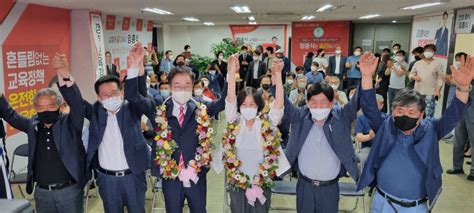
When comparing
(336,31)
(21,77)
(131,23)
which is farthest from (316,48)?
(21,77)

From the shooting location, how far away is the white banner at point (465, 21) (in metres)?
7.74

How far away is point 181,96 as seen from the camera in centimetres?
321

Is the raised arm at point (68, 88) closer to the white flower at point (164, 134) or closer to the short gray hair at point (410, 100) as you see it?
the white flower at point (164, 134)

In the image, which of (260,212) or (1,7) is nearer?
(260,212)

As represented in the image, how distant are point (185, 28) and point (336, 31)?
7415 mm

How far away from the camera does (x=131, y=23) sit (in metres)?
11.8

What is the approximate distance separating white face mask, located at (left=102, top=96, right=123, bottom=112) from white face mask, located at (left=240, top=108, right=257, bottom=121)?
1007 millimetres

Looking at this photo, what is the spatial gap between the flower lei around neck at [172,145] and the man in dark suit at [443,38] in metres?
7.74

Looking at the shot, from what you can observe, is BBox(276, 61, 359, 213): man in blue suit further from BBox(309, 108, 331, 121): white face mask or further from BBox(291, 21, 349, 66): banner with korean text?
BBox(291, 21, 349, 66): banner with korean text

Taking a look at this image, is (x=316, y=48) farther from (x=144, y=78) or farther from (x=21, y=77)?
(x=144, y=78)

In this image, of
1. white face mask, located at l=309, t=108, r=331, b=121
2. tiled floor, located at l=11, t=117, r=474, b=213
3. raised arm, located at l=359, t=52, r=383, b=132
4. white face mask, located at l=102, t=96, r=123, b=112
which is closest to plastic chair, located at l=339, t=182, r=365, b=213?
tiled floor, located at l=11, t=117, r=474, b=213

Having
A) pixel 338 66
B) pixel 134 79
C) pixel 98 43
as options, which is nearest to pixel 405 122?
pixel 134 79

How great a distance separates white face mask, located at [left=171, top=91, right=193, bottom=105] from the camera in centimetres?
320

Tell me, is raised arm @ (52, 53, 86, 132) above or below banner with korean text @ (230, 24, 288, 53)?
below
